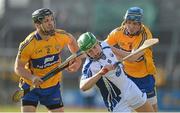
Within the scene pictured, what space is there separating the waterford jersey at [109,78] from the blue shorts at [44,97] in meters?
1.64

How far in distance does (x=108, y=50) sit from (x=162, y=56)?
52.7 ft

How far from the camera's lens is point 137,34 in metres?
12.1

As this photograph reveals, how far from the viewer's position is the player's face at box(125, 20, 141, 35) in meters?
11.8

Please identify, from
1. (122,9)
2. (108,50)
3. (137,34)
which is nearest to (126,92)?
(108,50)

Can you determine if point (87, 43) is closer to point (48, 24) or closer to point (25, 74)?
point (48, 24)

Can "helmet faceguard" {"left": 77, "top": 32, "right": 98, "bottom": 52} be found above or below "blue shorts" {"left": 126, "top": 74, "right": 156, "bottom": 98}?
above

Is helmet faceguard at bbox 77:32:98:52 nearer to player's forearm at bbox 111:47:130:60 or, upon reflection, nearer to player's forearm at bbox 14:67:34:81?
player's forearm at bbox 111:47:130:60

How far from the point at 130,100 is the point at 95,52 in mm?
924

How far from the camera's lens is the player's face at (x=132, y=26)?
11.8 m

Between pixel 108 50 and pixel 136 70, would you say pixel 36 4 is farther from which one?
pixel 108 50

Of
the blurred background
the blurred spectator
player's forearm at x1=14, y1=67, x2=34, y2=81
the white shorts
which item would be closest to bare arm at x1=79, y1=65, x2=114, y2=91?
the white shorts

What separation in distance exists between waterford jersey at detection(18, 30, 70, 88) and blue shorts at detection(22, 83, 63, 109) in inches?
3.8

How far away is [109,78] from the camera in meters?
10.5

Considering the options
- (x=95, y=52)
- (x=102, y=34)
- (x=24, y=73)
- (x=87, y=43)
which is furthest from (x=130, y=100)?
(x=102, y=34)
